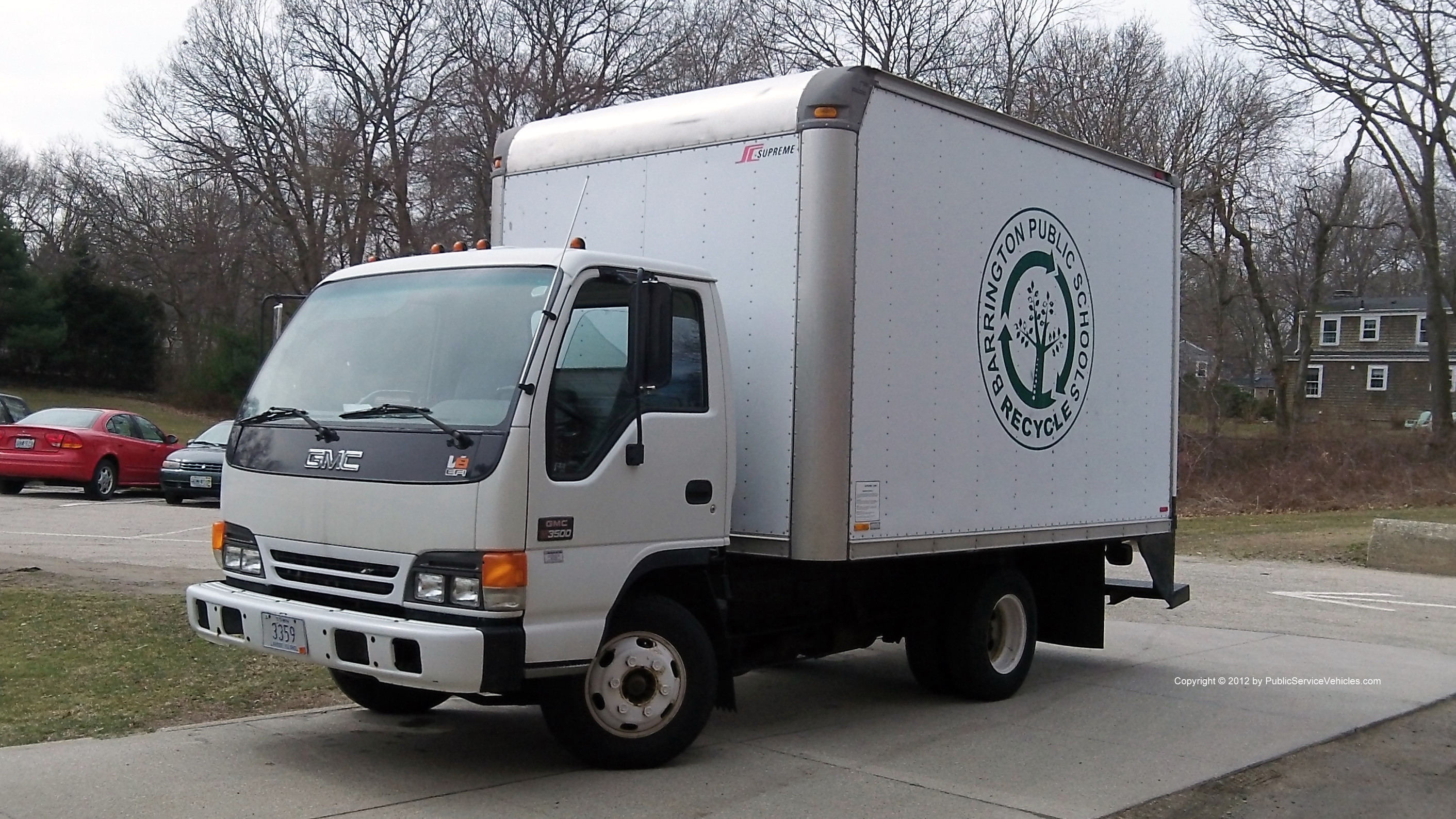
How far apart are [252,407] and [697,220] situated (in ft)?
7.98

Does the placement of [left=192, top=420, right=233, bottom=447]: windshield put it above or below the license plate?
above

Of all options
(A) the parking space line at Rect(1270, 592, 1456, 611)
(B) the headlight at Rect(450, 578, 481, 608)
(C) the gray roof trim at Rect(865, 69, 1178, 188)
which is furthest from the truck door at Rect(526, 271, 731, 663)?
(A) the parking space line at Rect(1270, 592, 1456, 611)

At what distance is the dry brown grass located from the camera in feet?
94.6

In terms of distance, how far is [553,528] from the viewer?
567 cm

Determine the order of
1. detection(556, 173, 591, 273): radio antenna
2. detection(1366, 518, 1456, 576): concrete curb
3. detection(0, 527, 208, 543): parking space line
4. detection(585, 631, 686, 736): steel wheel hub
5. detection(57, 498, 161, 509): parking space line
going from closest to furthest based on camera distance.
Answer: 1. detection(585, 631, 686, 736): steel wheel hub
2. detection(556, 173, 591, 273): radio antenna
3. detection(0, 527, 208, 543): parking space line
4. detection(1366, 518, 1456, 576): concrete curb
5. detection(57, 498, 161, 509): parking space line

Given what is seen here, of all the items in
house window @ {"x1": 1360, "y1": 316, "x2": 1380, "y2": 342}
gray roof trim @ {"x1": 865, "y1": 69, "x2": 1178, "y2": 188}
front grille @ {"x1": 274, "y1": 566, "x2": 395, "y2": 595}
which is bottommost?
front grille @ {"x1": 274, "y1": 566, "x2": 395, "y2": 595}

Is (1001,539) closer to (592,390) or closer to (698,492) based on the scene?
(698,492)

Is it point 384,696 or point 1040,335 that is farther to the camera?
point 1040,335

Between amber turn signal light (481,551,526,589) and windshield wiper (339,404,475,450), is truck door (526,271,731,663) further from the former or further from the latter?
windshield wiper (339,404,475,450)

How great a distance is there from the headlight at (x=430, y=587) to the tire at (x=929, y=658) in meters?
3.65

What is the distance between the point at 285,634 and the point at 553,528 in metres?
1.28

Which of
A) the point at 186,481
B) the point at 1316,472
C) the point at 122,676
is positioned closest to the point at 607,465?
the point at 122,676

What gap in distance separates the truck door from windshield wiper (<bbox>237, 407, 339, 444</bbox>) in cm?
103

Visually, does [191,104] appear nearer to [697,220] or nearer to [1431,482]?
[1431,482]
